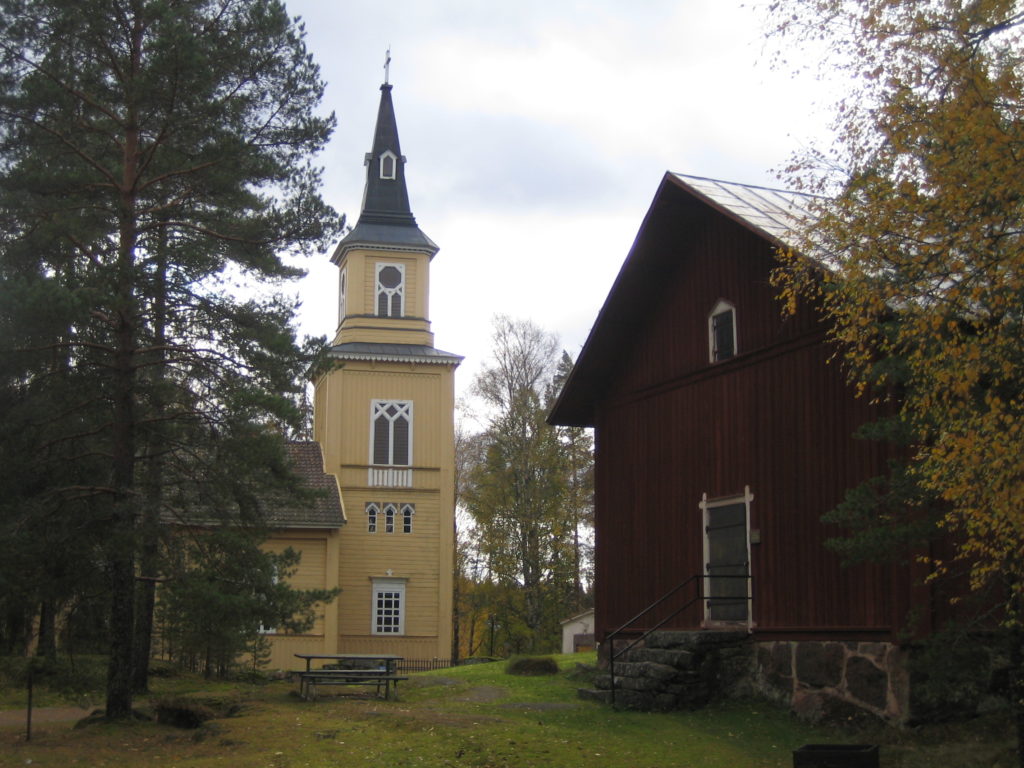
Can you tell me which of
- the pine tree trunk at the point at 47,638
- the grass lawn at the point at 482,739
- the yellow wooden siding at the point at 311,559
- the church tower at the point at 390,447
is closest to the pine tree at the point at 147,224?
the grass lawn at the point at 482,739

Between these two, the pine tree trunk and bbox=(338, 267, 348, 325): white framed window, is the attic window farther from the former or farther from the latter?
the pine tree trunk

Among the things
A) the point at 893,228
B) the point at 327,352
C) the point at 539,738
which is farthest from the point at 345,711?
the point at 893,228

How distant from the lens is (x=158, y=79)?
14.2 meters

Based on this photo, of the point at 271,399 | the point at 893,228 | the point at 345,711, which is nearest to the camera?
the point at 893,228

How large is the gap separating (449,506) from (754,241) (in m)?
19.3

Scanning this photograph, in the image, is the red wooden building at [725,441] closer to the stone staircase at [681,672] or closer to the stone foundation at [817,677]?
the stone foundation at [817,677]

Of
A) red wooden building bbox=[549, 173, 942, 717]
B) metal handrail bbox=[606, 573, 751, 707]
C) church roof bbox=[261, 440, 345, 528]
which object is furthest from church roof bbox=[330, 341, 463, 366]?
metal handrail bbox=[606, 573, 751, 707]

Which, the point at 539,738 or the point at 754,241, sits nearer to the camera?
the point at 539,738

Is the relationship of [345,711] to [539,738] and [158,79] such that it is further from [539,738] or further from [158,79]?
[158,79]

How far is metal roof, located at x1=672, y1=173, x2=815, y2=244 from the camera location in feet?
49.3

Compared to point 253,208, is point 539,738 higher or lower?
lower

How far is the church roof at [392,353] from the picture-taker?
34094 millimetres

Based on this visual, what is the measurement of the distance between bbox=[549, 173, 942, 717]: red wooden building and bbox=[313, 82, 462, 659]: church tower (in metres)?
13.8

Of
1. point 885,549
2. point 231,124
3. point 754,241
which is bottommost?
point 885,549
